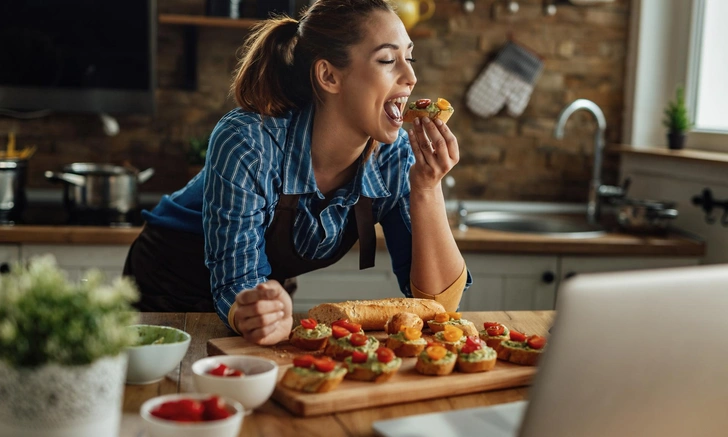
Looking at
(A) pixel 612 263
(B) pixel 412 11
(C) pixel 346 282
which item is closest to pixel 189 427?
(C) pixel 346 282

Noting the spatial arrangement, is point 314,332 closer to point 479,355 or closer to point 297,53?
point 479,355

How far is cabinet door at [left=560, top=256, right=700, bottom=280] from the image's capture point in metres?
3.07

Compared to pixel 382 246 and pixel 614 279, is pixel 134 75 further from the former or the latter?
pixel 614 279

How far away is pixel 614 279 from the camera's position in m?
0.87

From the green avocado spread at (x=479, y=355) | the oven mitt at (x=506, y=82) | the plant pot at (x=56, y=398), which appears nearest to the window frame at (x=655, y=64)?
the oven mitt at (x=506, y=82)

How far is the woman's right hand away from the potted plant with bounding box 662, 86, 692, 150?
2.39m

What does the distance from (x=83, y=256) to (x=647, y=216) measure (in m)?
2.08

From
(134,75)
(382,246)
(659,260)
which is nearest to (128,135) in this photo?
(134,75)

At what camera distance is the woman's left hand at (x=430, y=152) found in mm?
1975

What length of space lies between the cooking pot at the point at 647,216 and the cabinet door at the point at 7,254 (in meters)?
2.24

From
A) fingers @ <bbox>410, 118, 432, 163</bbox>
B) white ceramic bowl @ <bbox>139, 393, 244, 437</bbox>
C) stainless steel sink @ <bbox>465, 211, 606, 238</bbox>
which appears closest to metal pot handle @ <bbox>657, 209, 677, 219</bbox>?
stainless steel sink @ <bbox>465, 211, 606, 238</bbox>

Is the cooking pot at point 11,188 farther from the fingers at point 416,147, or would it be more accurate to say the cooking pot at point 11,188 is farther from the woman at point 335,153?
the fingers at point 416,147

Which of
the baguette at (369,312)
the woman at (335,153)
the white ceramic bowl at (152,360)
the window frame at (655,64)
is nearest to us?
the white ceramic bowl at (152,360)

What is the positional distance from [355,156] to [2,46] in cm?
187
